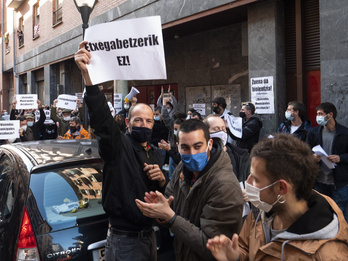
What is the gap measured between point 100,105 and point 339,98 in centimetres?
515

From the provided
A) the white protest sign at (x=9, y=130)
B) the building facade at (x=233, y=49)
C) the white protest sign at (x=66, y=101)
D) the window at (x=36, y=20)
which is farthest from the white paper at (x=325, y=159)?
the window at (x=36, y=20)

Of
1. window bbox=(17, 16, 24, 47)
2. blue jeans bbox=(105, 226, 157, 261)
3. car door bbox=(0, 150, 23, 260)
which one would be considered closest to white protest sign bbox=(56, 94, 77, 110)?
car door bbox=(0, 150, 23, 260)

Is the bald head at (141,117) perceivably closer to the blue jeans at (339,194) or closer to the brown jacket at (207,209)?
the brown jacket at (207,209)

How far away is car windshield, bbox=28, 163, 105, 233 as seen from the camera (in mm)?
3021

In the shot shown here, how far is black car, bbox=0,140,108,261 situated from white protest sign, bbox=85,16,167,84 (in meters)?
0.99

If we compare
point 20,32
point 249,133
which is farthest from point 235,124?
point 20,32

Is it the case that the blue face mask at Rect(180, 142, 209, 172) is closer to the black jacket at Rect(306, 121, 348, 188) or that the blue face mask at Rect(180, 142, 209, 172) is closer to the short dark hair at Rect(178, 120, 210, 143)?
the short dark hair at Rect(178, 120, 210, 143)

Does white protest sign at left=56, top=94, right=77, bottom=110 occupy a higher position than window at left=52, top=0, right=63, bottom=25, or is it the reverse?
window at left=52, top=0, right=63, bottom=25

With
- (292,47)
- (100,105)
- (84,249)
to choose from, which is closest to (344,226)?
(100,105)

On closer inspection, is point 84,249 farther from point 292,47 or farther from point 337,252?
point 292,47

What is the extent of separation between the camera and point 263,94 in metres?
7.88

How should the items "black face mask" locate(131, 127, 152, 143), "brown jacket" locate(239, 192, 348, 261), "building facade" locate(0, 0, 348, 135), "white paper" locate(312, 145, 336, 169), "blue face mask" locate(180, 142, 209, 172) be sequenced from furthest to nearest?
1. "building facade" locate(0, 0, 348, 135)
2. "white paper" locate(312, 145, 336, 169)
3. "black face mask" locate(131, 127, 152, 143)
4. "blue face mask" locate(180, 142, 209, 172)
5. "brown jacket" locate(239, 192, 348, 261)

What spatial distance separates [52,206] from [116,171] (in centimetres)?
73

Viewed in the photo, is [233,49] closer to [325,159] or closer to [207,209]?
[325,159]
